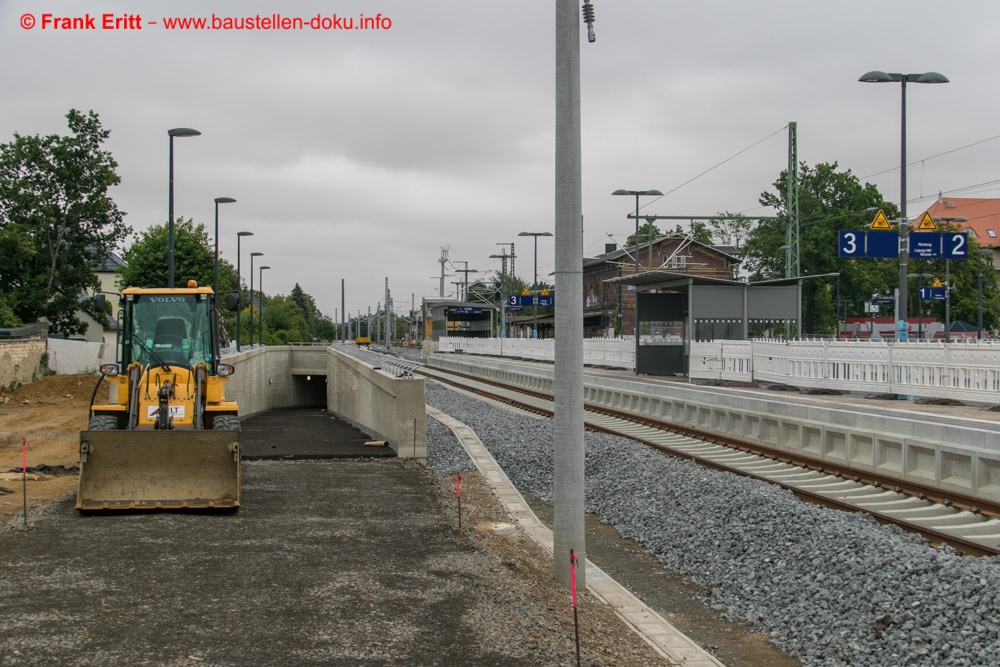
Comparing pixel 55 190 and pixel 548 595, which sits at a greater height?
pixel 55 190

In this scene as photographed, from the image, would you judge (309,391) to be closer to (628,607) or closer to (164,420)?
(164,420)

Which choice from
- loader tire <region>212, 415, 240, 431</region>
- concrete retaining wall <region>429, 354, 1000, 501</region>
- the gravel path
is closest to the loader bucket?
loader tire <region>212, 415, 240, 431</region>

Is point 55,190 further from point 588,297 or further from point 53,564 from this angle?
point 588,297

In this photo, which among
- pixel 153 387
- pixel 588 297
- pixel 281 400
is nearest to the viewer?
pixel 153 387

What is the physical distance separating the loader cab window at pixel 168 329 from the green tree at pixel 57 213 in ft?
113

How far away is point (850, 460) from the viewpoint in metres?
13.9

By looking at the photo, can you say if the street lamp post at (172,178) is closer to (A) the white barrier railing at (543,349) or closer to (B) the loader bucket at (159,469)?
(A) the white barrier railing at (543,349)

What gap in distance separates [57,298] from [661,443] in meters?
37.4

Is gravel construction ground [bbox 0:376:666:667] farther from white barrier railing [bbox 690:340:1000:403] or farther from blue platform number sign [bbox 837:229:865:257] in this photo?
blue platform number sign [bbox 837:229:865:257]

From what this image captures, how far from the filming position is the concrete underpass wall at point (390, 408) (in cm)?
1706

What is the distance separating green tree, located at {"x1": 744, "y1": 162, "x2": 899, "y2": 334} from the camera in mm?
76875

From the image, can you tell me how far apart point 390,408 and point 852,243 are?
18.8 metres

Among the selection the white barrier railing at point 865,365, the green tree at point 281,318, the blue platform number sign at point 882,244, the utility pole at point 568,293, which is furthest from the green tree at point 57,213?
the green tree at point 281,318

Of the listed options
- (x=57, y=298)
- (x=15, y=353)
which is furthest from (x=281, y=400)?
(x=15, y=353)
